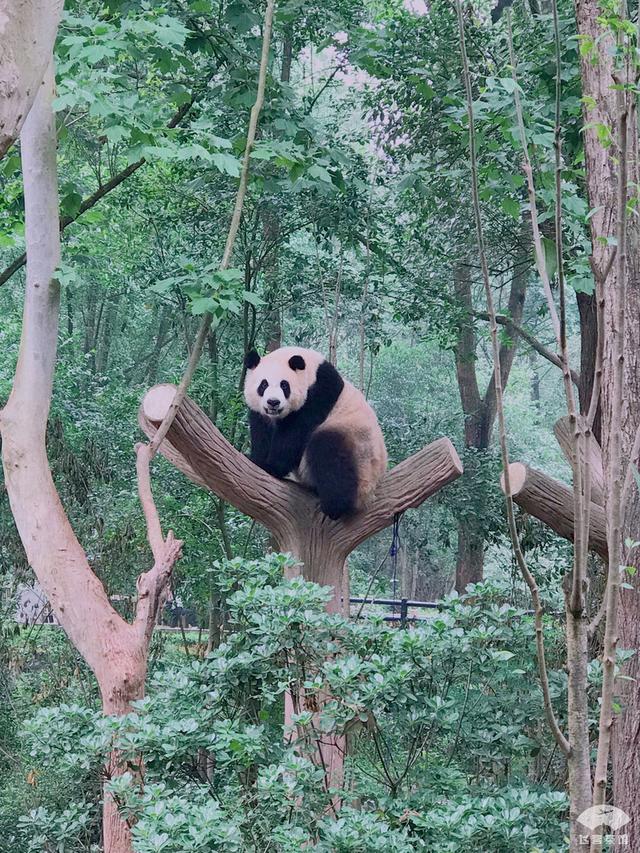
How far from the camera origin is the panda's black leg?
4059 millimetres

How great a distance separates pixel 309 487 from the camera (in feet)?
13.9

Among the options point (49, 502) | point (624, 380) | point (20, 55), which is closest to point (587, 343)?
point (624, 380)

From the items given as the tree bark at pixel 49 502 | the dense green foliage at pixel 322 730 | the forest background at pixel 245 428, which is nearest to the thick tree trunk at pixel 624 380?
the forest background at pixel 245 428

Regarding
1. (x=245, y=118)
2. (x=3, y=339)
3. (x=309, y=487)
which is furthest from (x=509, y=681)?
(x=3, y=339)

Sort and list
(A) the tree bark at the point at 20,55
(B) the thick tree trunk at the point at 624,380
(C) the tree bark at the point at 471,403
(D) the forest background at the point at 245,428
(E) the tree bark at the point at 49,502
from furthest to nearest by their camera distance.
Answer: (C) the tree bark at the point at 471,403
(E) the tree bark at the point at 49,502
(B) the thick tree trunk at the point at 624,380
(D) the forest background at the point at 245,428
(A) the tree bark at the point at 20,55

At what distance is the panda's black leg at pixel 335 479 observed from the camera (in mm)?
4059

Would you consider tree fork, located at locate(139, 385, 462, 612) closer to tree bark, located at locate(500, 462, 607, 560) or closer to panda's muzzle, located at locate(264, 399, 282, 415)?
tree bark, located at locate(500, 462, 607, 560)

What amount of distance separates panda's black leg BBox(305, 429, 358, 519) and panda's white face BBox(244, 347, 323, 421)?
0.39 meters

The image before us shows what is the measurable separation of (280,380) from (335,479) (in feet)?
2.51

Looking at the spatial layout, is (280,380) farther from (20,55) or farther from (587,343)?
(20,55)

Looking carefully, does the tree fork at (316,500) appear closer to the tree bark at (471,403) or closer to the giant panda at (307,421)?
the giant panda at (307,421)

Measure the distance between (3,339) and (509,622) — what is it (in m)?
5.67

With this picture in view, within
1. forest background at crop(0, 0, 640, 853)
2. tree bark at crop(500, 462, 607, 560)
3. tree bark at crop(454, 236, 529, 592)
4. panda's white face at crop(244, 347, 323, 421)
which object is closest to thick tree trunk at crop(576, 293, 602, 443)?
forest background at crop(0, 0, 640, 853)

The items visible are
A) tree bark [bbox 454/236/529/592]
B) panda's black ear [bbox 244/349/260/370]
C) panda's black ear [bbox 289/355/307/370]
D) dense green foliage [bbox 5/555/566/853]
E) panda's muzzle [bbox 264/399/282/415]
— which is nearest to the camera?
dense green foliage [bbox 5/555/566/853]
